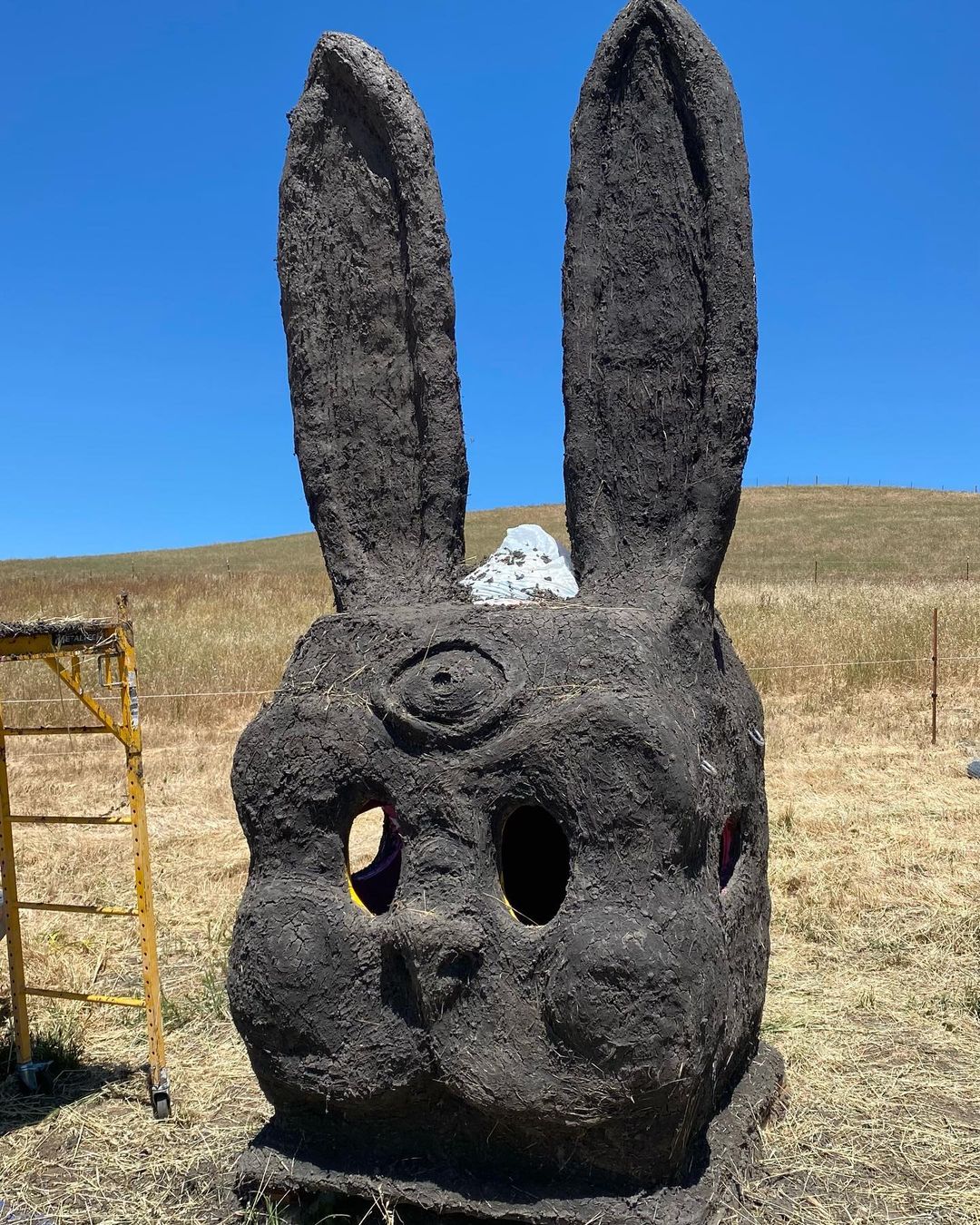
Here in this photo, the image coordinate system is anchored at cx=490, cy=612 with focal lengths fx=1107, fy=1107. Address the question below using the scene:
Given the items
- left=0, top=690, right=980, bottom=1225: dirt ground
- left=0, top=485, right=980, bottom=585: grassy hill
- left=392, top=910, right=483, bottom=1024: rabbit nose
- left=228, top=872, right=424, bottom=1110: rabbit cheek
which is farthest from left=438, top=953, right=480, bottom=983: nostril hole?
left=0, top=485, right=980, bottom=585: grassy hill

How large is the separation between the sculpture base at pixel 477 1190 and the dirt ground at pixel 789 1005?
108mm

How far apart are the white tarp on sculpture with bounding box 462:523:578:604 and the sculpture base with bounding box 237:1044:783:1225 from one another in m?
1.67

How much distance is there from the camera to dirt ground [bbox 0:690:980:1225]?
3.53 metres

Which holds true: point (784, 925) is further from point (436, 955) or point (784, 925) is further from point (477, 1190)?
point (436, 955)

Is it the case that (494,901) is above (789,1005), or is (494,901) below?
above

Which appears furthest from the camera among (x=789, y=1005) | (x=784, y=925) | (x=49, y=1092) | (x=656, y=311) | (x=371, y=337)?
(x=784, y=925)

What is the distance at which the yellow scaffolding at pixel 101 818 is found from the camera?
13.5 feet

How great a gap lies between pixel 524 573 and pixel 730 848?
119cm

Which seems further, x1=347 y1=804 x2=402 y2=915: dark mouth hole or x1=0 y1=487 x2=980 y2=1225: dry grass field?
x1=347 y1=804 x2=402 y2=915: dark mouth hole

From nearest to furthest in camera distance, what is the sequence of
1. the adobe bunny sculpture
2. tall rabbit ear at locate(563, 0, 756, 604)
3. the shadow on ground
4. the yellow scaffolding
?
the adobe bunny sculpture, tall rabbit ear at locate(563, 0, 756, 604), the yellow scaffolding, the shadow on ground

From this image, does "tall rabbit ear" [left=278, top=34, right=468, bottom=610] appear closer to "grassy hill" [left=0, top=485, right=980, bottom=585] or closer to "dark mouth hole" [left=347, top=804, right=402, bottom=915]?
"dark mouth hole" [left=347, top=804, right=402, bottom=915]

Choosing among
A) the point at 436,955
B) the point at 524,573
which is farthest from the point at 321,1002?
the point at 524,573

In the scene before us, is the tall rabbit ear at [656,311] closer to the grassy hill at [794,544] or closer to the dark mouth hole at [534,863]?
the dark mouth hole at [534,863]

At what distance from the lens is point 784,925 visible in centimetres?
602
